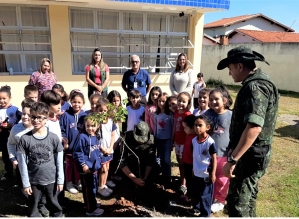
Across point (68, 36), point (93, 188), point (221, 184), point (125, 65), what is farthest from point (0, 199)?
point (125, 65)

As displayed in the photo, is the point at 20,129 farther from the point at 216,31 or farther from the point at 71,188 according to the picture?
the point at 216,31

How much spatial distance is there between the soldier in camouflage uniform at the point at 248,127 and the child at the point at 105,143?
1515mm

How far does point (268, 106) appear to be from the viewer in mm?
1970

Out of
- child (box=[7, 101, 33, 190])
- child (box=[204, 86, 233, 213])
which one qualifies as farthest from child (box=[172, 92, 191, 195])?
child (box=[7, 101, 33, 190])

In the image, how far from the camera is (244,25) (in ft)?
88.6

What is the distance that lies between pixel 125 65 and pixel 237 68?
5.97 m

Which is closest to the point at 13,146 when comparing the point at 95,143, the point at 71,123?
the point at 71,123

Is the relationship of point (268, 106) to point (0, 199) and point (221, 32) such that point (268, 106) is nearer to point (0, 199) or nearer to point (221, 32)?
point (0, 199)

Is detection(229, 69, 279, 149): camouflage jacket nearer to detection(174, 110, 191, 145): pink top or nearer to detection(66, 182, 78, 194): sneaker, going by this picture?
detection(174, 110, 191, 145): pink top

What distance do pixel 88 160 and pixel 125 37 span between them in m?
5.55

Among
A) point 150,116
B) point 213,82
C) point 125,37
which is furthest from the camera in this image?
point 213,82

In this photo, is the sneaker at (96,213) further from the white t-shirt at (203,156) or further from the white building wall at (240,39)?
the white building wall at (240,39)

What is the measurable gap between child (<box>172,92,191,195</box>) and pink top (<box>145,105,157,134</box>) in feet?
1.03

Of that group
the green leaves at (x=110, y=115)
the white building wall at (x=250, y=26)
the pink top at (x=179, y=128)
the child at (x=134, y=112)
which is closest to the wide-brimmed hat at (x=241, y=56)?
the green leaves at (x=110, y=115)
